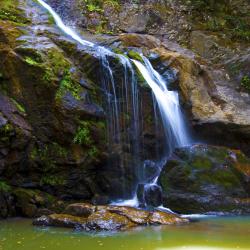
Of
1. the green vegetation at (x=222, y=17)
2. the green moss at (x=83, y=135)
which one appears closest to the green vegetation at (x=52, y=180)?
the green moss at (x=83, y=135)

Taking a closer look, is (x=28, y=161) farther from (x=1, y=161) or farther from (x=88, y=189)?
(x=88, y=189)

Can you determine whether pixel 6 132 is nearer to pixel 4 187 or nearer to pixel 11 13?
pixel 4 187

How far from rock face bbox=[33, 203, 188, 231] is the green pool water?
12.4 inches

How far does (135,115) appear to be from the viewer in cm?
1380

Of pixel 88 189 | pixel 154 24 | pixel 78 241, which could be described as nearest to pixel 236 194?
pixel 88 189

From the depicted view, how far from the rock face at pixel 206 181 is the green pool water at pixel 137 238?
70.2 inches

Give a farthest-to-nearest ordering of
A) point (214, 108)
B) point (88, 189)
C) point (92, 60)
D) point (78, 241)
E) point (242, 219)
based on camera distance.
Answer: point (214, 108) < point (92, 60) < point (88, 189) < point (242, 219) < point (78, 241)

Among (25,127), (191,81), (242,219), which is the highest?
(191,81)

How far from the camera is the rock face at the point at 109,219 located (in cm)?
955

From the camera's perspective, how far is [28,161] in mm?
12188

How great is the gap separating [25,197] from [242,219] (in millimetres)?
5305

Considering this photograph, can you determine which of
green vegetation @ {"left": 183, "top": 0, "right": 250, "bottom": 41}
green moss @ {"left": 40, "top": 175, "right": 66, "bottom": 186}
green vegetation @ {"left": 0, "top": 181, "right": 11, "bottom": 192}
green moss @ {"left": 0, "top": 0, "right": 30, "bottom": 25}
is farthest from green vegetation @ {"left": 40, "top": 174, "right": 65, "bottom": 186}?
green vegetation @ {"left": 183, "top": 0, "right": 250, "bottom": 41}

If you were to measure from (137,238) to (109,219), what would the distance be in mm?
1253

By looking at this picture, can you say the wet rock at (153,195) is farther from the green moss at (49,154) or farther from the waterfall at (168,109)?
the green moss at (49,154)
